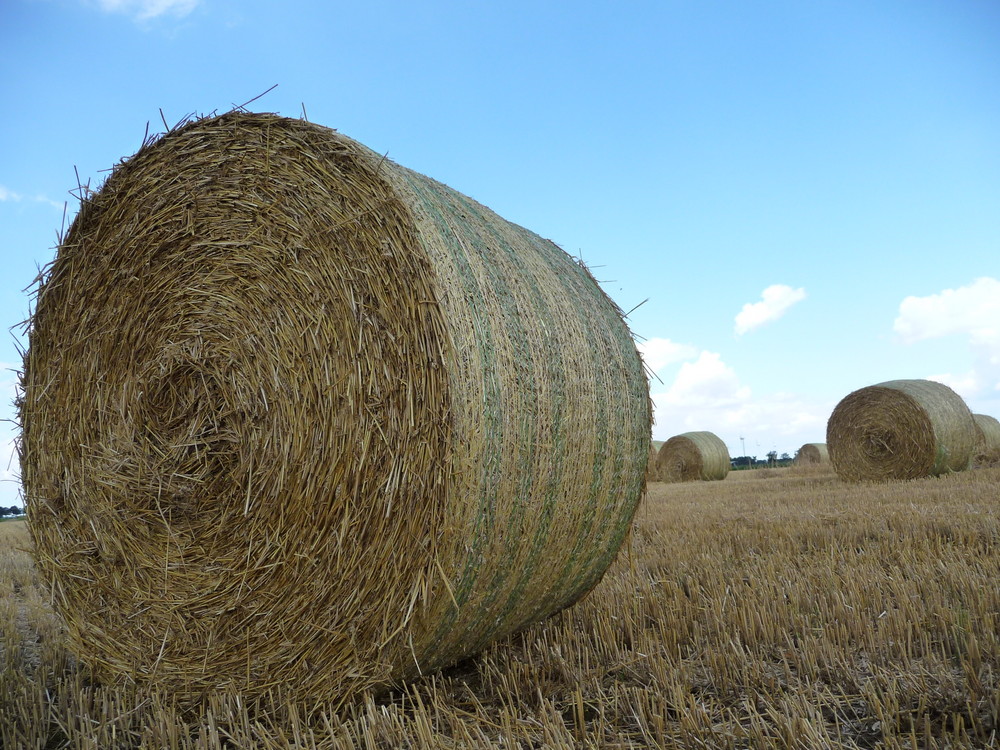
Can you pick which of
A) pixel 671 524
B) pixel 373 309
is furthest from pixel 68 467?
pixel 671 524

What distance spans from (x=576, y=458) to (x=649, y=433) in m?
0.78

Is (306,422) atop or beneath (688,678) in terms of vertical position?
atop

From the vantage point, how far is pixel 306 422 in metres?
2.68

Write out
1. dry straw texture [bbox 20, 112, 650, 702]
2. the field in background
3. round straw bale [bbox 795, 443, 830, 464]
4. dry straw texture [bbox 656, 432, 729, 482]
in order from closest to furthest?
the field in background, dry straw texture [bbox 20, 112, 650, 702], dry straw texture [bbox 656, 432, 729, 482], round straw bale [bbox 795, 443, 830, 464]

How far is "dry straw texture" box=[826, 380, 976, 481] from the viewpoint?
1005 centimetres

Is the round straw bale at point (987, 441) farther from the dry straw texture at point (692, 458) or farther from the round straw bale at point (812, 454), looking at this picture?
the dry straw texture at point (692, 458)

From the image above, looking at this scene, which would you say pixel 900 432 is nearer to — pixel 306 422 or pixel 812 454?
pixel 812 454

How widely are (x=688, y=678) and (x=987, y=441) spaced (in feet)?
47.7

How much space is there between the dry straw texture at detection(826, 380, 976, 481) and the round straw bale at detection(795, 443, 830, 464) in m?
7.11

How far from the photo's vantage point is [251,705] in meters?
2.76

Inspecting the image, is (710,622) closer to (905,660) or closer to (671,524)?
(905,660)

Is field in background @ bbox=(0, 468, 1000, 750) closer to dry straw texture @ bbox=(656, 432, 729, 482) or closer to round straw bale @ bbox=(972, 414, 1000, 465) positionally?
round straw bale @ bbox=(972, 414, 1000, 465)

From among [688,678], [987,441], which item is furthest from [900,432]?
[688,678]

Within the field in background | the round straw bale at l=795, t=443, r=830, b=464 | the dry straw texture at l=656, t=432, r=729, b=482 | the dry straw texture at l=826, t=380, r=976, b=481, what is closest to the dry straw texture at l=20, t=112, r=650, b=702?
the field in background
